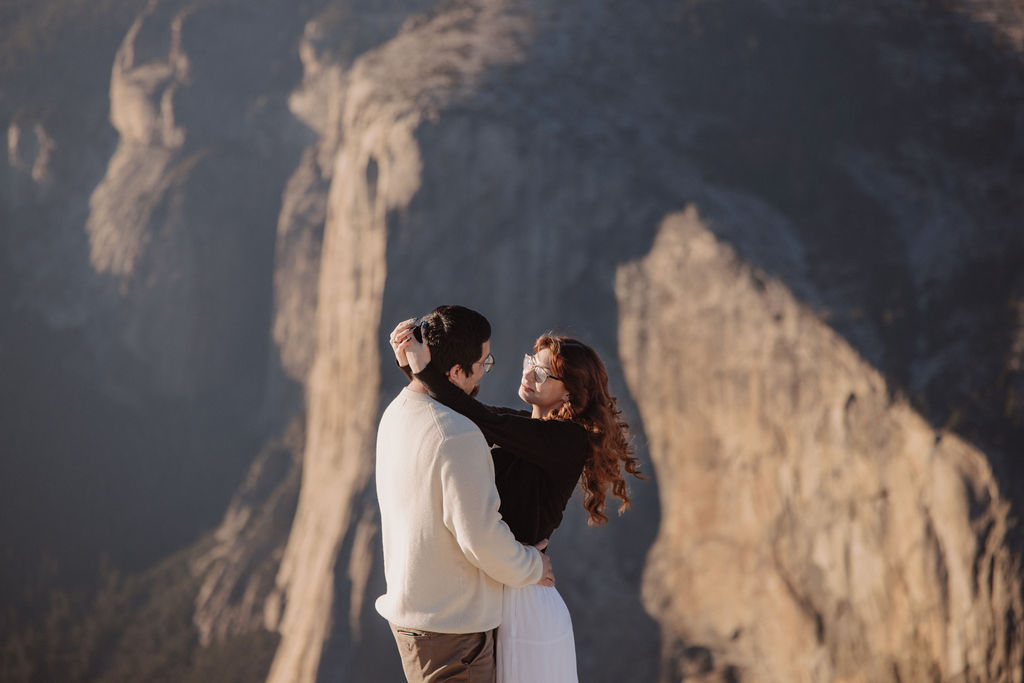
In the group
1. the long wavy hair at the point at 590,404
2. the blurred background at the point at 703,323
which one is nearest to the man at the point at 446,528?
the long wavy hair at the point at 590,404

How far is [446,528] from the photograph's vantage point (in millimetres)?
3180

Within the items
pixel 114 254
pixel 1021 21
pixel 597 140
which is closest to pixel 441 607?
pixel 597 140

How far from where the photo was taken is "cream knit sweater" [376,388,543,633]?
3068mm

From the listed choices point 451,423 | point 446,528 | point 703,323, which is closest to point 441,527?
point 446,528

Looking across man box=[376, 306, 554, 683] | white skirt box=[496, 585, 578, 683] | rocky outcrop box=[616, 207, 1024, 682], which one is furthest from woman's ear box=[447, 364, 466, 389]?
rocky outcrop box=[616, 207, 1024, 682]

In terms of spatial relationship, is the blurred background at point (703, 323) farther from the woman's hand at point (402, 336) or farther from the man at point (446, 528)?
the woman's hand at point (402, 336)

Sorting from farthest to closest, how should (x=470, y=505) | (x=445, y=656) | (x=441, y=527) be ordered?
(x=445, y=656) < (x=441, y=527) < (x=470, y=505)

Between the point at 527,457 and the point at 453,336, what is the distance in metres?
0.57

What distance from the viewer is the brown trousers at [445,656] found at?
10.8 feet

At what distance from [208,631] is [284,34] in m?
31.7

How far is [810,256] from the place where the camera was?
14.6 metres

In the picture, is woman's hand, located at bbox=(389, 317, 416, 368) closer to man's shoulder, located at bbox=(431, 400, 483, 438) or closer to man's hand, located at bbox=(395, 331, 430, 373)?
man's hand, located at bbox=(395, 331, 430, 373)

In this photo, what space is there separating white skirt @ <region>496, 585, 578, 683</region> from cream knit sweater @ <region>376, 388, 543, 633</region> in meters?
0.08

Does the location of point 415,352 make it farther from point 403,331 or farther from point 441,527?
point 441,527
